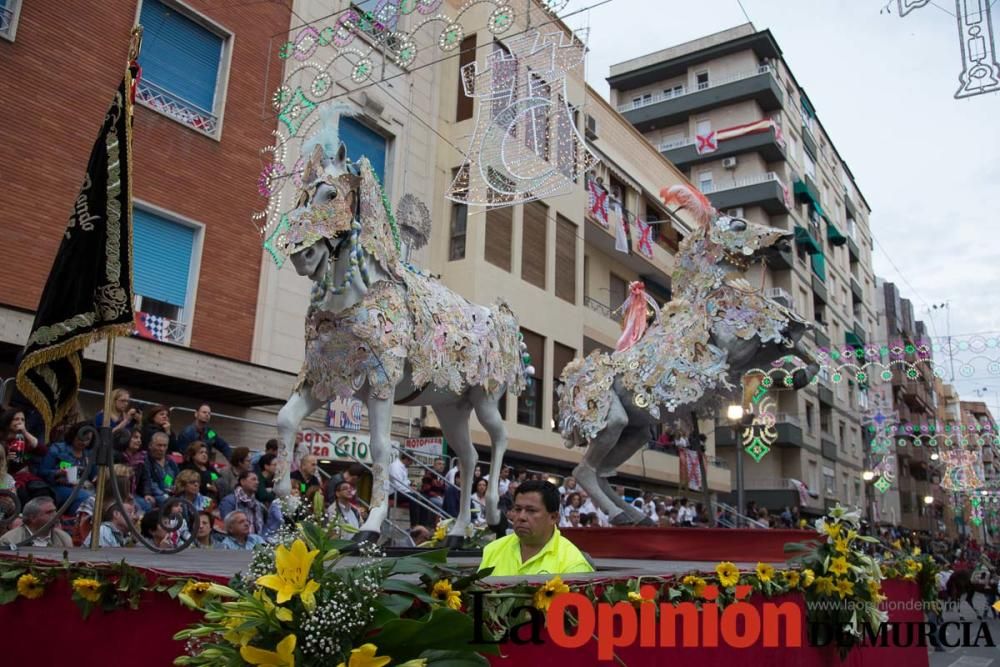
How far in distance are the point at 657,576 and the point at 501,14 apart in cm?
758

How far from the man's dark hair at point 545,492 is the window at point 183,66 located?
10.3m

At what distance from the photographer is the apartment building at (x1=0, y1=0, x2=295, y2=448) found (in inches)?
408

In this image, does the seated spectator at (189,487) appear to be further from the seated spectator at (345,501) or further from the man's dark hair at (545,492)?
the man's dark hair at (545,492)

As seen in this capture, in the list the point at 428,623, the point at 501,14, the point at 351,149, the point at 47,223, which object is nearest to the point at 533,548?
the point at 428,623

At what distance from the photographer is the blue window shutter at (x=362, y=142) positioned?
1482 centimetres

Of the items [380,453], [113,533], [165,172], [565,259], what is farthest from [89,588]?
[565,259]

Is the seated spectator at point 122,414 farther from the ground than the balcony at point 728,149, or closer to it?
closer to it

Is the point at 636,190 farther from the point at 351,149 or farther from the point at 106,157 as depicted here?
the point at 106,157

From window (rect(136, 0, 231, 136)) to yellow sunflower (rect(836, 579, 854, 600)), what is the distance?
37.0 ft

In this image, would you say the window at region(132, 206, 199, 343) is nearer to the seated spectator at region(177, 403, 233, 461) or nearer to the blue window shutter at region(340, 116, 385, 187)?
the seated spectator at region(177, 403, 233, 461)

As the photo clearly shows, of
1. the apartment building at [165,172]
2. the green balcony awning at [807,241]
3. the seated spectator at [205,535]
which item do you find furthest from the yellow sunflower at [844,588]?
the green balcony awning at [807,241]

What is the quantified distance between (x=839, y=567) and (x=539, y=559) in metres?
1.93

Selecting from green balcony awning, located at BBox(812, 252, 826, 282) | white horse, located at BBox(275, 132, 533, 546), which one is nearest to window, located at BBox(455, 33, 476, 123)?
white horse, located at BBox(275, 132, 533, 546)

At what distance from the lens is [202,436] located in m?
8.88
